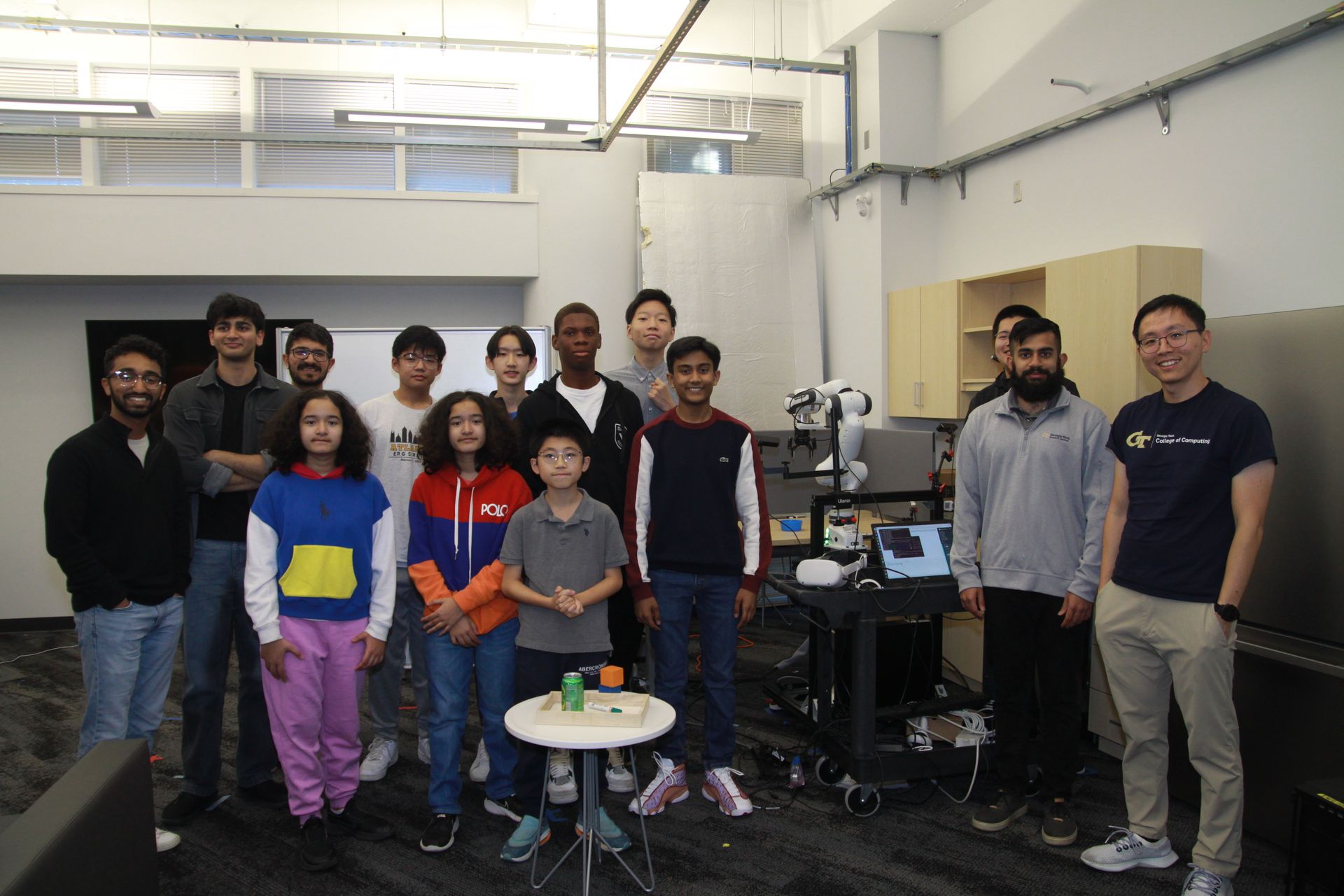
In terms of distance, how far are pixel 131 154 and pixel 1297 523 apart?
20.8ft

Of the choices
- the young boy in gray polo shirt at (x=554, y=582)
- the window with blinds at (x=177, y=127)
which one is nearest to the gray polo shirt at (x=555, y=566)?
the young boy in gray polo shirt at (x=554, y=582)

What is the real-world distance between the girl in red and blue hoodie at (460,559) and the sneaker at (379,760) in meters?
0.59

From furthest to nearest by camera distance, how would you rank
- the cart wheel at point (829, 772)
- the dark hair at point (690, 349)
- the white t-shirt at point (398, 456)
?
the cart wheel at point (829, 772) → the white t-shirt at point (398, 456) → the dark hair at point (690, 349)

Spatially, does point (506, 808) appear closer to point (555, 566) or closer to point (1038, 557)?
point (555, 566)

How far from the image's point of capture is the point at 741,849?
2.57 meters

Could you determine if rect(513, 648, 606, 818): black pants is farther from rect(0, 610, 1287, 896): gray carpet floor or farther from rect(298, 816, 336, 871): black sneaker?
rect(298, 816, 336, 871): black sneaker

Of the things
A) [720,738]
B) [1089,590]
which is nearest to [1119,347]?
[1089,590]

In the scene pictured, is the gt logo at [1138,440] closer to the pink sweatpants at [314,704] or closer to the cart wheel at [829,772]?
the cart wheel at [829,772]

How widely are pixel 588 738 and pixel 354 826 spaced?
1.12 metres

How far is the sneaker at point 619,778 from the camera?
2.94m

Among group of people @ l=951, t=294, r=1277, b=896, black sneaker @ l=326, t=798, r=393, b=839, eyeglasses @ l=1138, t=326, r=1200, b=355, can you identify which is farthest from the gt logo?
black sneaker @ l=326, t=798, r=393, b=839

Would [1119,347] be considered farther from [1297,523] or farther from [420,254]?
[420,254]

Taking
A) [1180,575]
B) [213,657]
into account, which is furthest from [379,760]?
[1180,575]

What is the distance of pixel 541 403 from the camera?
9.36ft
